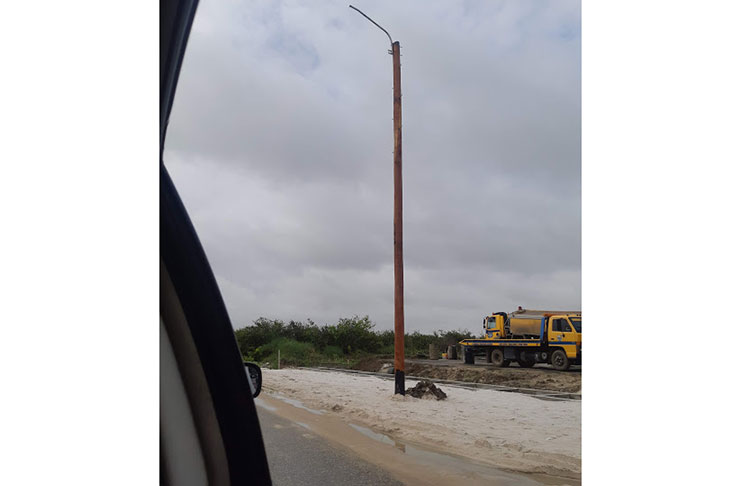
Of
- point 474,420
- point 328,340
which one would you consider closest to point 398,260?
point 474,420

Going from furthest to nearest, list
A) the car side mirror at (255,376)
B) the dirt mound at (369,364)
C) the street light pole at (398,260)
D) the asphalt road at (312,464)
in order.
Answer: the dirt mound at (369,364)
the street light pole at (398,260)
the asphalt road at (312,464)
the car side mirror at (255,376)

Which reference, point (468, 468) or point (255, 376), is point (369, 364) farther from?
point (255, 376)

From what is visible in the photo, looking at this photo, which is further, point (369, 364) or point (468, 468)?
point (369, 364)

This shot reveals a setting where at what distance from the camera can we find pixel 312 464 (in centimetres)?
238

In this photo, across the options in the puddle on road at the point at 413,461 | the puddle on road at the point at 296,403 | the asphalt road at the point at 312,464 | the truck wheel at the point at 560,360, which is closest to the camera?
the asphalt road at the point at 312,464

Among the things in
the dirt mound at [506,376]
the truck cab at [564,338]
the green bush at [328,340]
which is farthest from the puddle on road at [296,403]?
the green bush at [328,340]

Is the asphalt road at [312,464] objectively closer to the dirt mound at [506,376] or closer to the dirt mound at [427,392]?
the dirt mound at [427,392]

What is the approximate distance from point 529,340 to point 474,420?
415cm

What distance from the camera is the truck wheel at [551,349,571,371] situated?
23.4ft

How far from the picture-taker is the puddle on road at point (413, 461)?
2252 mm

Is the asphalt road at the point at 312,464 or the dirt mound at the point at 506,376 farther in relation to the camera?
the dirt mound at the point at 506,376
